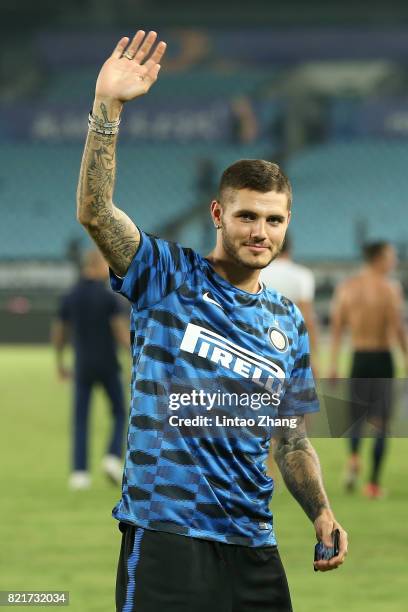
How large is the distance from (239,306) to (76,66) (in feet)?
141

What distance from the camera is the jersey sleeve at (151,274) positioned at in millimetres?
3549

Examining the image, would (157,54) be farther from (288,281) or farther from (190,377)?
(288,281)

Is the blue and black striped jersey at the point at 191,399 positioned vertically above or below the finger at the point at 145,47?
below

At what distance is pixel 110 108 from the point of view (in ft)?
11.3

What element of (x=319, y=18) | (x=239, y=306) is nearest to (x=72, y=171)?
(x=319, y=18)

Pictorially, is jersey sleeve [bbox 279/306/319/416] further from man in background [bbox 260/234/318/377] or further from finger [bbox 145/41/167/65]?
man in background [bbox 260/234/318/377]

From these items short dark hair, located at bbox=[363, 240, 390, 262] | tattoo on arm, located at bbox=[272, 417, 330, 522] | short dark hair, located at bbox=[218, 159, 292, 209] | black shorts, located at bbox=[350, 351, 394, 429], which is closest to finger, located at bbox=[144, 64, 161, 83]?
short dark hair, located at bbox=[218, 159, 292, 209]

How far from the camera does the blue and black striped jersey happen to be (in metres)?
3.57

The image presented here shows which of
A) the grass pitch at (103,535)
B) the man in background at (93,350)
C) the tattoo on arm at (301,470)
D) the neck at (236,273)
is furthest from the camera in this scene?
the man in background at (93,350)

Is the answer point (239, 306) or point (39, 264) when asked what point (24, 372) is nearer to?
point (39, 264)

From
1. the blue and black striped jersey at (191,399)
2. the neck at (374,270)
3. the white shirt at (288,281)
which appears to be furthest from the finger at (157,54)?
the neck at (374,270)

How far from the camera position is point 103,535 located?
27.9ft

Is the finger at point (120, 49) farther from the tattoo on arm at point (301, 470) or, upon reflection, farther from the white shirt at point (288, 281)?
the white shirt at point (288, 281)

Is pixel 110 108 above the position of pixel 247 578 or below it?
above
